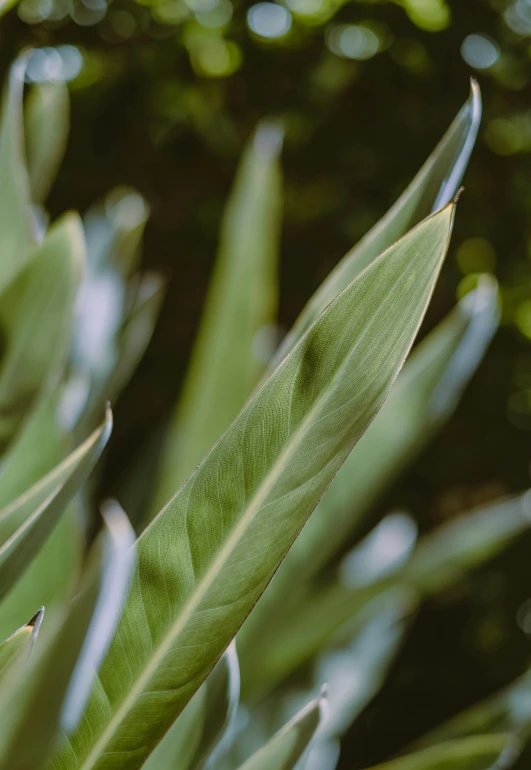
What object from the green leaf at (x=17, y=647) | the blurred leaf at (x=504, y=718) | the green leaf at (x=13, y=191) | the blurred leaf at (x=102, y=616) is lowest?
the blurred leaf at (x=504, y=718)

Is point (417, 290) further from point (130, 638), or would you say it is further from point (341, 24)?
point (341, 24)

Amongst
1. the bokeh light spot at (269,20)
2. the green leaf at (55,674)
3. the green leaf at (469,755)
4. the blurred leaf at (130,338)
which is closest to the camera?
the green leaf at (55,674)

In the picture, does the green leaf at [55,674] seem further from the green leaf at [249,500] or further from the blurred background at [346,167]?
the blurred background at [346,167]

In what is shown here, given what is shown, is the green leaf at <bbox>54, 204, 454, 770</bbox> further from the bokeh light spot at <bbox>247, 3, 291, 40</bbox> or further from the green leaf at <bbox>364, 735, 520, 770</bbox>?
the bokeh light spot at <bbox>247, 3, 291, 40</bbox>

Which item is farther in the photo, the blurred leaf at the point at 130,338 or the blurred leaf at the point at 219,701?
the blurred leaf at the point at 130,338

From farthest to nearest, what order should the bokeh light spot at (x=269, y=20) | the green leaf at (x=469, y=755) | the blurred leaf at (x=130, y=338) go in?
the bokeh light spot at (x=269, y=20) → the blurred leaf at (x=130, y=338) → the green leaf at (x=469, y=755)

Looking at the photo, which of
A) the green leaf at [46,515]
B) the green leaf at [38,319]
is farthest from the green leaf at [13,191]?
the green leaf at [46,515]

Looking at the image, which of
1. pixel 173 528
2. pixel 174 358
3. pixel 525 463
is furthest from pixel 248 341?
pixel 525 463

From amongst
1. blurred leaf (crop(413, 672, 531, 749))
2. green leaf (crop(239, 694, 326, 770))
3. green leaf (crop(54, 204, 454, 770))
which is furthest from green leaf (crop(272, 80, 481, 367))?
blurred leaf (crop(413, 672, 531, 749))
